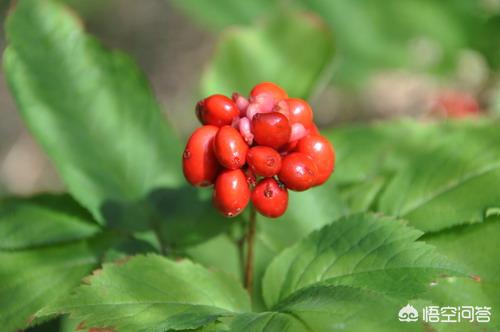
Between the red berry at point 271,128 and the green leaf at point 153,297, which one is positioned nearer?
the green leaf at point 153,297

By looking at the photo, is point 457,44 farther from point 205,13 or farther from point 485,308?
point 485,308

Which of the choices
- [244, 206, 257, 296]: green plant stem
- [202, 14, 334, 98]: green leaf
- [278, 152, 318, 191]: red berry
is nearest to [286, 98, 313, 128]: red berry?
[278, 152, 318, 191]: red berry

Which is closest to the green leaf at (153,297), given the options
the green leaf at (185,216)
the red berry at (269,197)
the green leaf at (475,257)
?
the red berry at (269,197)

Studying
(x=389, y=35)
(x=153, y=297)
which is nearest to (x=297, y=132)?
(x=153, y=297)

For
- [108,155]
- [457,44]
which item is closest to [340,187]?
[108,155]

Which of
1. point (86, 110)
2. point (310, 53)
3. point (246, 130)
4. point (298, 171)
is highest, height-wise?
point (310, 53)

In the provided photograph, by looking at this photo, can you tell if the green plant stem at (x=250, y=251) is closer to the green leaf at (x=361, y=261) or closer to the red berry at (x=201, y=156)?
the green leaf at (x=361, y=261)

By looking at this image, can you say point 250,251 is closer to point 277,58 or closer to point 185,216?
point 185,216

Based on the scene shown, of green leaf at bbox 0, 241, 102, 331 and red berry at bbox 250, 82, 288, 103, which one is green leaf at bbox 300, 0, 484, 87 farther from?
green leaf at bbox 0, 241, 102, 331
